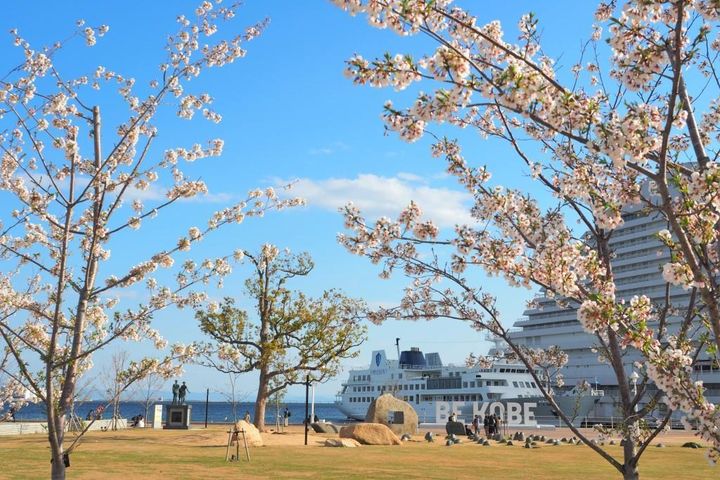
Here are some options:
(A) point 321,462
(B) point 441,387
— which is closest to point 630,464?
(A) point 321,462

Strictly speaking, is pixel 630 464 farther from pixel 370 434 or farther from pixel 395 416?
pixel 395 416

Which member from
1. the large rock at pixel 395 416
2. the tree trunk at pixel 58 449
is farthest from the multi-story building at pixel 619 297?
the tree trunk at pixel 58 449

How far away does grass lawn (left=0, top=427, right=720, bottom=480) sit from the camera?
1725 cm

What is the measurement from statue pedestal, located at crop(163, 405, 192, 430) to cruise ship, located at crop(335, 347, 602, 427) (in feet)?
107

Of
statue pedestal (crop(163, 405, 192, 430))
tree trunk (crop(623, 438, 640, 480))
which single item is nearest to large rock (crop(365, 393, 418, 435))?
statue pedestal (crop(163, 405, 192, 430))

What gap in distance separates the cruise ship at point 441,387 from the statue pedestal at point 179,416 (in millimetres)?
32579

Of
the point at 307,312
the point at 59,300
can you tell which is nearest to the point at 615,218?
the point at 59,300

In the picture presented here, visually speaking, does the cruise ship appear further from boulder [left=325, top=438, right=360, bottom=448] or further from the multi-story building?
boulder [left=325, top=438, right=360, bottom=448]

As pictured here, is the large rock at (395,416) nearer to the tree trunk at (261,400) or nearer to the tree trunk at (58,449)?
the tree trunk at (261,400)

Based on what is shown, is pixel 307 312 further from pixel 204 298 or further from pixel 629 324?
pixel 629 324

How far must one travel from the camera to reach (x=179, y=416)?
39.3m

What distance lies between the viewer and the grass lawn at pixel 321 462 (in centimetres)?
1725

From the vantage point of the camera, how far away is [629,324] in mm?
5586

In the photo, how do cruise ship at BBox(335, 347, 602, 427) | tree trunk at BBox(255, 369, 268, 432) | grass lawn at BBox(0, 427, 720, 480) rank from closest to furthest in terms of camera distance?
grass lawn at BBox(0, 427, 720, 480) < tree trunk at BBox(255, 369, 268, 432) < cruise ship at BBox(335, 347, 602, 427)
